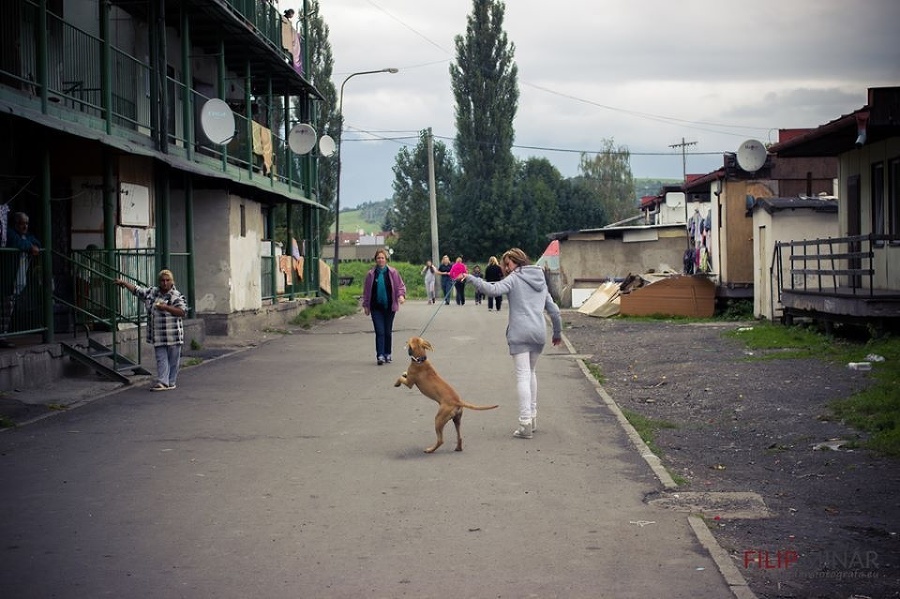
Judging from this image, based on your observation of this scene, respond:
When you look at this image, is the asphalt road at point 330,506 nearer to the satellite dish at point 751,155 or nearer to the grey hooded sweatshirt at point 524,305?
the grey hooded sweatshirt at point 524,305

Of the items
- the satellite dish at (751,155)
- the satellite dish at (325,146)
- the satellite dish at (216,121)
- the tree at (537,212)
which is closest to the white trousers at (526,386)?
the satellite dish at (216,121)

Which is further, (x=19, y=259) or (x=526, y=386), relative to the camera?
(x=19, y=259)

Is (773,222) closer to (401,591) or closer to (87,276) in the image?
(87,276)

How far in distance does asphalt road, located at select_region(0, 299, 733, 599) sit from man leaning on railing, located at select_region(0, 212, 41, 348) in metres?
1.76

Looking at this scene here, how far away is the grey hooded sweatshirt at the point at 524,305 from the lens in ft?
32.5

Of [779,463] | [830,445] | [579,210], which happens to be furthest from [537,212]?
[779,463]

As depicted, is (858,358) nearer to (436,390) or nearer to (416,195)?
(436,390)

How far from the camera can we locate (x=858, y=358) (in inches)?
606

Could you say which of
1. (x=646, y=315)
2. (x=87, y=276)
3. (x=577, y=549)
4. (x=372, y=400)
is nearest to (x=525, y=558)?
(x=577, y=549)

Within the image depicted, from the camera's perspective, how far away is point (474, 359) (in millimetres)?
17703

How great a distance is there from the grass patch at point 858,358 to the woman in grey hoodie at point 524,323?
3025 mm

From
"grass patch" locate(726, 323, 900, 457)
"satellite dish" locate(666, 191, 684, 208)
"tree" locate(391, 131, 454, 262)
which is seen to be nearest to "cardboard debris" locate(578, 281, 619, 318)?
"grass patch" locate(726, 323, 900, 457)

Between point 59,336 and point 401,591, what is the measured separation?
11254mm

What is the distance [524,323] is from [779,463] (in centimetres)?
264
